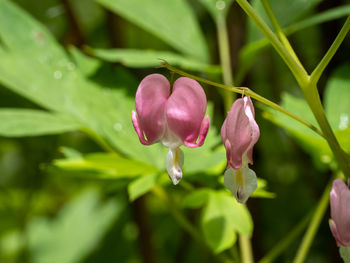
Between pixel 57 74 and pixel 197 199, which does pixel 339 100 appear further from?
pixel 57 74

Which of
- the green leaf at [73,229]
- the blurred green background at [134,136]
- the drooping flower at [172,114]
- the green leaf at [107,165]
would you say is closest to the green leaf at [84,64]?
the blurred green background at [134,136]

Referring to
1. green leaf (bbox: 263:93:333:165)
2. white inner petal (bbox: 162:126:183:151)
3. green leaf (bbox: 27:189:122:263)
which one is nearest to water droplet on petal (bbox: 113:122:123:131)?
green leaf (bbox: 263:93:333:165)

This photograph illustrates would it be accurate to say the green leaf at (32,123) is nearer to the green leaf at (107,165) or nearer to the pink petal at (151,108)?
the green leaf at (107,165)

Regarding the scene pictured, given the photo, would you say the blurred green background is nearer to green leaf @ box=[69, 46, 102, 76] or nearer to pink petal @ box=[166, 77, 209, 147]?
green leaf @ box=[69, 46, 102, 76]

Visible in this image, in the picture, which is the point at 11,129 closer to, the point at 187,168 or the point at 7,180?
the point at 187,168

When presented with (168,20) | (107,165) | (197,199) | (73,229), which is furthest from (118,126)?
(73,229)
